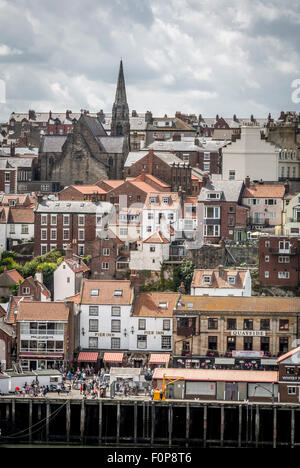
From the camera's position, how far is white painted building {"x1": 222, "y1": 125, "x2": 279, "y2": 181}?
93.8 m

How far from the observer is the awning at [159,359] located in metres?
65.9

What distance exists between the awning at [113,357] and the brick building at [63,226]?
58.9 ft

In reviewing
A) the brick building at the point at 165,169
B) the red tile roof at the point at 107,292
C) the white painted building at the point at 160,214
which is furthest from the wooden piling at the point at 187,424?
the brick building at the point at 165,169

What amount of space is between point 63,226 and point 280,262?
1880 centimetres

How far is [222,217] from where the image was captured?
271 feet

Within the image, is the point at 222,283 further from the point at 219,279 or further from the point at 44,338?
the point at 44,338

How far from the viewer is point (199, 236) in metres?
82.1

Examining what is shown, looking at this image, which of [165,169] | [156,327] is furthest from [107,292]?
[165,169]

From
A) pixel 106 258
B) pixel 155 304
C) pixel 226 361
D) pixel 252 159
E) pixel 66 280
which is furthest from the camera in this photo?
pixel 252 159

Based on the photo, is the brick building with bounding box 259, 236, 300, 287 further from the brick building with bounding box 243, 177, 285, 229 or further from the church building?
the church building

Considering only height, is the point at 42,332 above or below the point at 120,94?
below

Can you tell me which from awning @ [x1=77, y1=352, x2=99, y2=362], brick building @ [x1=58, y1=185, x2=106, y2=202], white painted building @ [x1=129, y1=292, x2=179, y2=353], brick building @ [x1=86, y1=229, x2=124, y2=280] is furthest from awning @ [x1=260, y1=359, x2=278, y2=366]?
brick building @ [x1=58, y1=185, x2=106, y2=202]

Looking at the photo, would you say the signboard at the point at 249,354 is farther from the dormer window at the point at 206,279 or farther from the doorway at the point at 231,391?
the dormer window at the point at 206,279

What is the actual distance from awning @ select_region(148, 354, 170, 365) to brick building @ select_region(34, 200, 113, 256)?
1890cm
